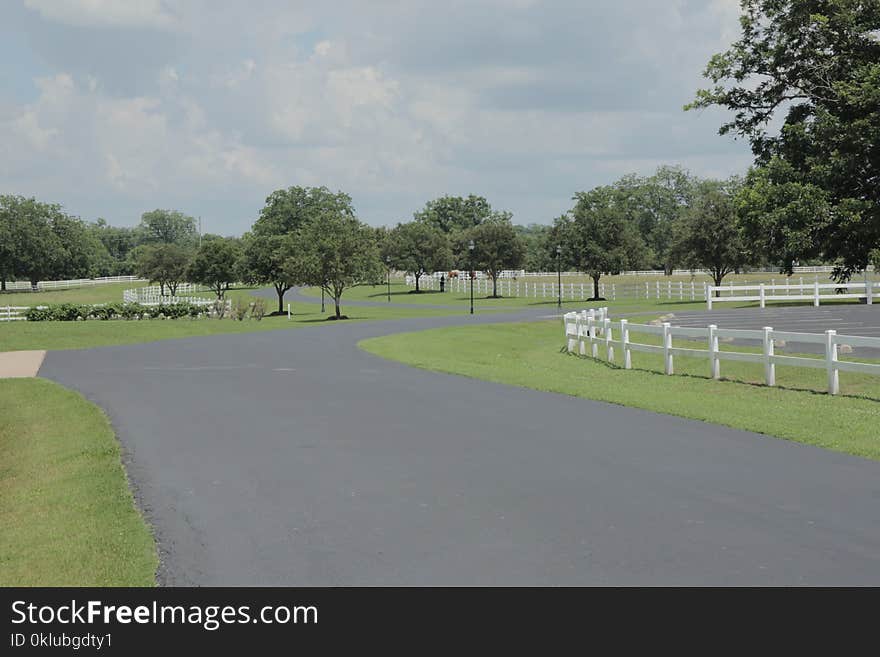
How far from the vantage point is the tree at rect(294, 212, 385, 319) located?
2415 inches

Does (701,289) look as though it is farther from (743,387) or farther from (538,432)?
(538,432)

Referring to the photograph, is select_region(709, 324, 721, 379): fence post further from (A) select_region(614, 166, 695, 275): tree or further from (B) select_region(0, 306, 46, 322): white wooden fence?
(A) select_region(614, 166, 695, 275): tree

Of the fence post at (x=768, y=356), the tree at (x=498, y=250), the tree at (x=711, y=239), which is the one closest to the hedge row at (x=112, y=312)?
the tree at (x=711, y=239)

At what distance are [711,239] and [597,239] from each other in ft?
36.7

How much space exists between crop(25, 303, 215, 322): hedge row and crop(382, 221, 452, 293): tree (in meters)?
49.5

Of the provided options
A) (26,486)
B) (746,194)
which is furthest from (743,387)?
(26,486)

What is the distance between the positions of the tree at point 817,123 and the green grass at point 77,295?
Result: 80607mm

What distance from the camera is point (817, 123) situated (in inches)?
1041

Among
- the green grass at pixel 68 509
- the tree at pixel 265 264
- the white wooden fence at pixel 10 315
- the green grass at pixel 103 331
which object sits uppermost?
the tree at pixel 265 264

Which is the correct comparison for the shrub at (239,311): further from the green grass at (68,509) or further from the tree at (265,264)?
the green grass at (68,509)

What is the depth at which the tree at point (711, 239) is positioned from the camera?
67.9 meters

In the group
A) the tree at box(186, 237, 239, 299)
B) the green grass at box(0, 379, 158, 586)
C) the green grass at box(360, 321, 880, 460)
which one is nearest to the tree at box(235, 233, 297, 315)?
the tree at box(186, 237, 239, 299)

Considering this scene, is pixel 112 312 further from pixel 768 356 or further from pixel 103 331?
pixel 768 356
